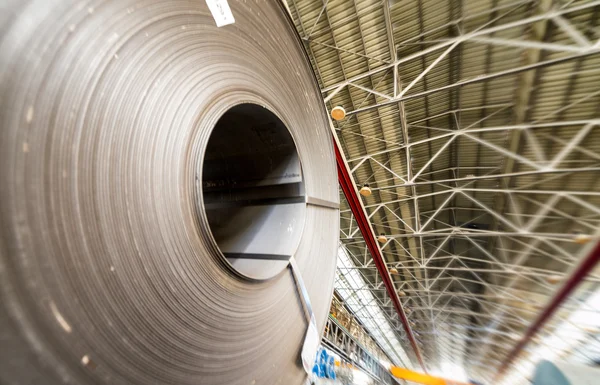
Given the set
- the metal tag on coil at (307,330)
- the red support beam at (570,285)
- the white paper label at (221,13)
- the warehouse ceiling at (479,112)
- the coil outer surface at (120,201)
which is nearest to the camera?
the coil outer surface at (120,201)

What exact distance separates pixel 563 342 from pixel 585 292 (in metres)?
3.88

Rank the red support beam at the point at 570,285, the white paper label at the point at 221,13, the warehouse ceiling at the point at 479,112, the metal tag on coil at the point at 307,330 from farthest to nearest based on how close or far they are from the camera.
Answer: the warehouse ceiling at the point at 479,112, the red support beam at the point at 570,285, the metal tag on coil at the point at 307,330, the white paper label at the point at 221,13

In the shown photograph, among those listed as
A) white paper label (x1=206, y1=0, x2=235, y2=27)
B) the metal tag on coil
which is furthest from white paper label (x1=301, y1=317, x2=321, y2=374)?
white paper label (x1=206, y1=0, x2=235, y2=27)

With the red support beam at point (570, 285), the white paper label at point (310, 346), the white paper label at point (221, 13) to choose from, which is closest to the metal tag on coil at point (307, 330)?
the white paper label at point (310, 346)

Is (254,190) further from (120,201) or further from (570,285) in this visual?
(570,285)

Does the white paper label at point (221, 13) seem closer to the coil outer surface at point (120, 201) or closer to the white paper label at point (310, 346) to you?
the coil outer surface at point (120, 201)

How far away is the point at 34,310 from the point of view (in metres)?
0.28

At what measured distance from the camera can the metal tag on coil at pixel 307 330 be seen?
0.72 m

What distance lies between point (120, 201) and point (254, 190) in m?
0.59

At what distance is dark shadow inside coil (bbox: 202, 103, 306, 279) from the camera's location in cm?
75

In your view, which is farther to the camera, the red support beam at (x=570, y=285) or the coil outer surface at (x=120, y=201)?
the red support beam at (x=570, y=285)

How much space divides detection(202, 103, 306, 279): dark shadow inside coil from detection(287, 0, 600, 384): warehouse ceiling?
2.69 meters

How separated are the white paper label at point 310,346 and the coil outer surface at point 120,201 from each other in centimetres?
12

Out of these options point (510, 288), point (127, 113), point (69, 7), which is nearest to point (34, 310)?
point (127, 113)
